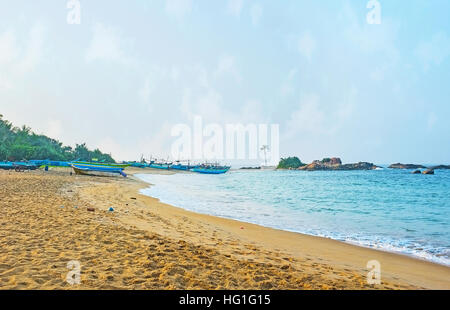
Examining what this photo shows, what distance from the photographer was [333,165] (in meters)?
153

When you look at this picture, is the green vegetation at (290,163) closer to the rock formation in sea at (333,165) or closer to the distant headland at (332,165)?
the distant headland at (332,165)

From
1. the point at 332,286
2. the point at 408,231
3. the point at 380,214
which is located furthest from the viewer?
the point at 380,214

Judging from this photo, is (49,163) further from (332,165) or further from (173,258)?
(332,165)

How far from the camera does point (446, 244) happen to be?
32.7 feet

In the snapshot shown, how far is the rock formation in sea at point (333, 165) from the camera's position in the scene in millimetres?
151438

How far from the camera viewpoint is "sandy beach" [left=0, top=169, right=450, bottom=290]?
15.6ft

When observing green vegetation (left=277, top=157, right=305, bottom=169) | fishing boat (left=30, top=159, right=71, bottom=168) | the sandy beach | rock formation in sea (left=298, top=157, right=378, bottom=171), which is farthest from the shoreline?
green vegetation (left=277, top=157, right=305, bottom=169)

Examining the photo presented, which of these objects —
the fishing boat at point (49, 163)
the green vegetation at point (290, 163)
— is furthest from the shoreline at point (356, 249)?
the green vegetation at point (290, 163)

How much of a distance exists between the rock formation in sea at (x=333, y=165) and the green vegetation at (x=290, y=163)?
498 inches

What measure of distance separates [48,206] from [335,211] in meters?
16.1

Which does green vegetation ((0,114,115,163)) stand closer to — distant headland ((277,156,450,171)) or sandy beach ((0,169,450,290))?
sandy beach ((0,169,450,290))
